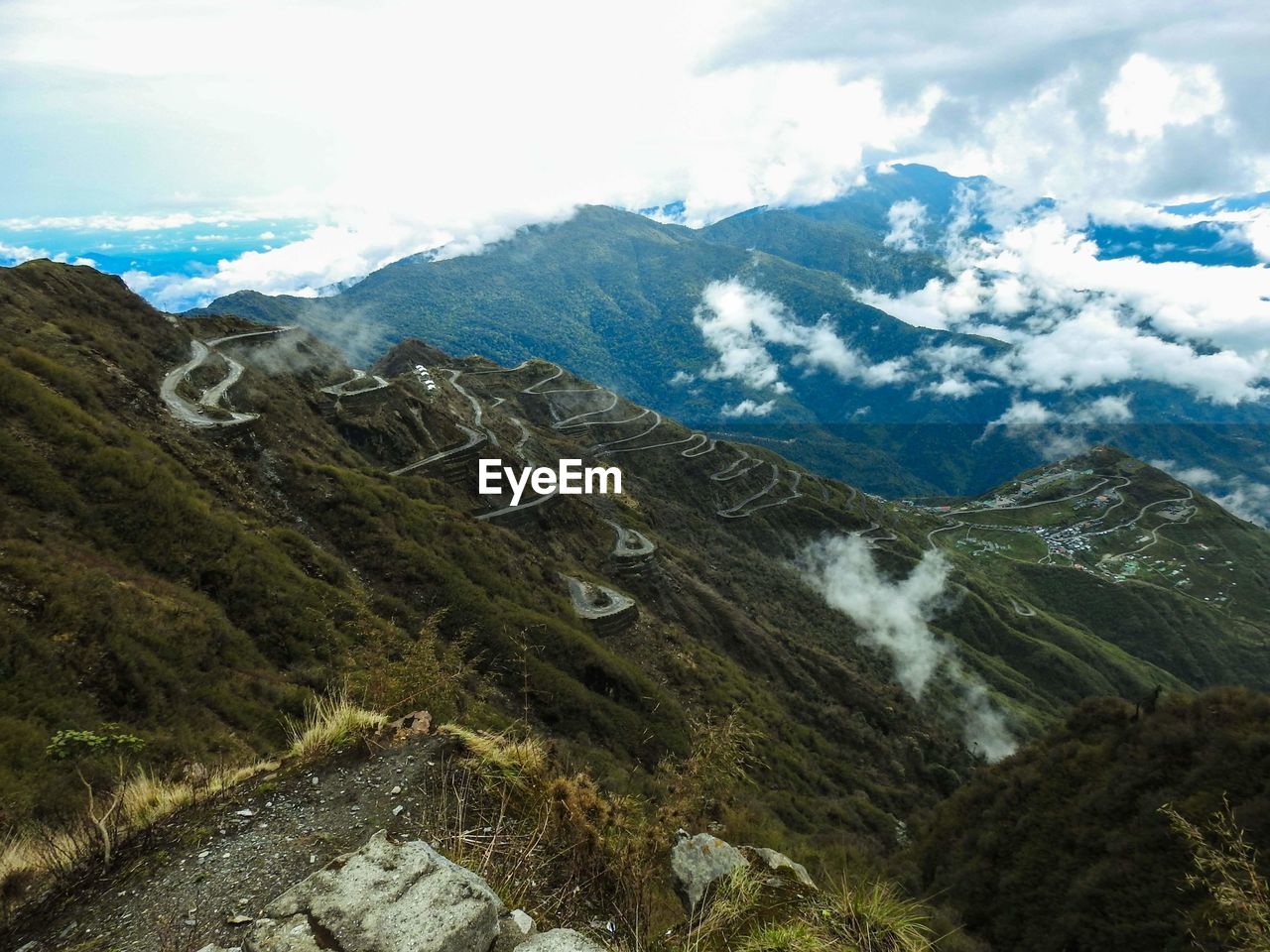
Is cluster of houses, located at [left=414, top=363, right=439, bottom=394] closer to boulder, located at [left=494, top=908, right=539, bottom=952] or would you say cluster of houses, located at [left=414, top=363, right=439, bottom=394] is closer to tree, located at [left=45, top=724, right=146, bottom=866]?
tree, located at [left=45, top=724, right=146, bottom=866]

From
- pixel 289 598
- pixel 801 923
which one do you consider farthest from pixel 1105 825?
pixel 289 598

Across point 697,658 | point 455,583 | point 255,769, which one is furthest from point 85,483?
point 697,658

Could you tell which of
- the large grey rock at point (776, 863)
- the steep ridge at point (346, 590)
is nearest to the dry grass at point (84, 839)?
the steep ridge at point (346, 590)

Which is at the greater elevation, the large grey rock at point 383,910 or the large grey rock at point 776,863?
the large grey rock at point 383,910

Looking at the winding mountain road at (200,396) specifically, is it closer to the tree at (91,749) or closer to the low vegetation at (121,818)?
the tree at (91,749)

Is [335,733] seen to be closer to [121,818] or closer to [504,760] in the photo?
[121,818]

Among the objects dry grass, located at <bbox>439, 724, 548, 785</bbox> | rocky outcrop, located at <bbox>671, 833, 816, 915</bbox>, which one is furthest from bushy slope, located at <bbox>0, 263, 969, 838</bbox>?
rocky outcrop, located at <bbox>671, 833, 816, 915</bbox>

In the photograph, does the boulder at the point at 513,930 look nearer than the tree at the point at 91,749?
Yes
